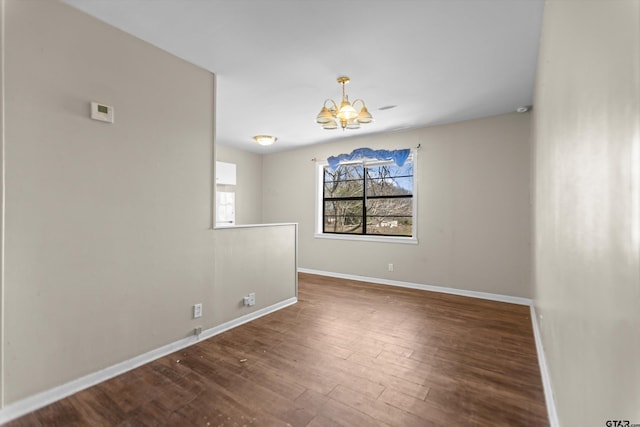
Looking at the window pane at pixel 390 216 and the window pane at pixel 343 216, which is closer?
the window pane at pixel 390 216

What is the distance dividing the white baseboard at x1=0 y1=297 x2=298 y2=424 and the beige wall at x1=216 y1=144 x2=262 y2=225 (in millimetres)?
3516

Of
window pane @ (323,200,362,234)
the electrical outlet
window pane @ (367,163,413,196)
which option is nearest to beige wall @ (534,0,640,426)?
the electrical outlet

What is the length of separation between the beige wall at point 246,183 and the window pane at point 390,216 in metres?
2.63

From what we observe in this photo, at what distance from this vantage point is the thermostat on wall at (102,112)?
2.05 metres

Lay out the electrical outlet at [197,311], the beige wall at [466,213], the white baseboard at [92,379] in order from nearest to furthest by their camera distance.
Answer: the white baseboard at [92,379]
the electrical outlet at [197,311]
the beige wall at [466,213]

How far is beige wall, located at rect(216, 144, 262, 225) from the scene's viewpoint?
237 inches

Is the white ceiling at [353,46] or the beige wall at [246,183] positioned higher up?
the white ceiling at [353,46]

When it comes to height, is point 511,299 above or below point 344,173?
below

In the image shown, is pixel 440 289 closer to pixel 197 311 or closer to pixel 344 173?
pixel 344 173

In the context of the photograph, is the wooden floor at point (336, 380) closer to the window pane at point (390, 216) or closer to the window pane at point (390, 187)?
the window pane at point (390, 216)

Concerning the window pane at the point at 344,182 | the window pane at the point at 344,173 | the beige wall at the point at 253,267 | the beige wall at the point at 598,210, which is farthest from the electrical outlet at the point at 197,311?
the window pane at the point at 344,173

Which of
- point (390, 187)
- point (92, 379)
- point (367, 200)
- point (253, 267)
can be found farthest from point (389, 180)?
point (92, 379)

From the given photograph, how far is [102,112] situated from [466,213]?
431 centimetres

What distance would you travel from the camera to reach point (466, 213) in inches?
167
